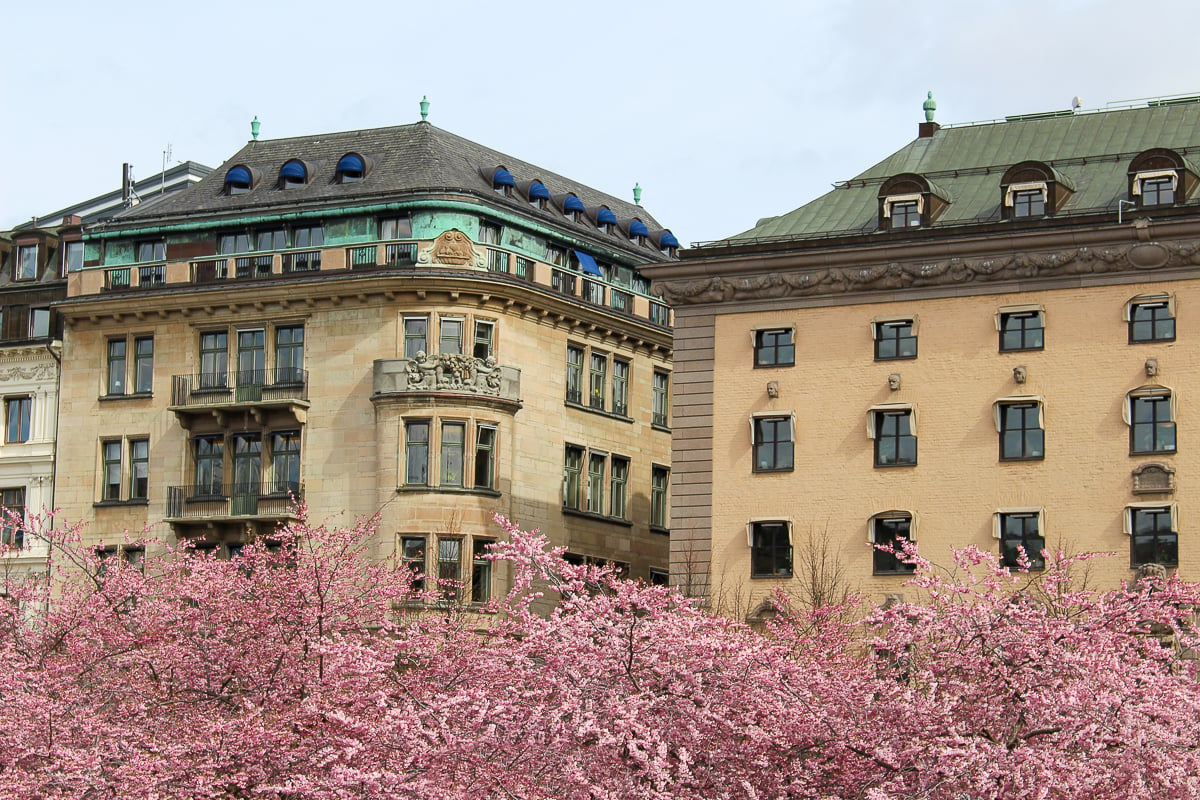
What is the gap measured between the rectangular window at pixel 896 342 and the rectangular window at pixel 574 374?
50.1ft

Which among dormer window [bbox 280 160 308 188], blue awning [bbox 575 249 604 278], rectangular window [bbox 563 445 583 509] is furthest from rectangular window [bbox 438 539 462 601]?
dormer window [bbox 280 160 308 188]

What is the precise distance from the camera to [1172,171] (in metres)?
66.6

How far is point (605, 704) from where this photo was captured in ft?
132

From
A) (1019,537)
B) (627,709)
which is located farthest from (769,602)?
(627,709)

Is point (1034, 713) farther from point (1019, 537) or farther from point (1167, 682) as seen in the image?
point (1019, 537)

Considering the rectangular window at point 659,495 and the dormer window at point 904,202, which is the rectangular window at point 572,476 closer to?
the rectangular window at point 659,495

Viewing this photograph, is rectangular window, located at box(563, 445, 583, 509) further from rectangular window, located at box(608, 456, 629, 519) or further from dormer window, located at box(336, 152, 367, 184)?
dormer window, located at box(336, 152, 367, 184)

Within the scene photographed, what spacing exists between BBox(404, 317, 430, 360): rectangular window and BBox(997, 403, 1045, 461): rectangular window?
20260mm

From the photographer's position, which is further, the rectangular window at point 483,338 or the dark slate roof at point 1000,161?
the rectangular window at point 483,338

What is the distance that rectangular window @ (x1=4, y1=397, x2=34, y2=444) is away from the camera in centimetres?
8344

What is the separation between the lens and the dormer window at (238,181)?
271 feet

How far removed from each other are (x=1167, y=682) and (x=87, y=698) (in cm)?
2173

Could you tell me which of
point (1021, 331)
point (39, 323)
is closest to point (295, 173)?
point (39, 323)

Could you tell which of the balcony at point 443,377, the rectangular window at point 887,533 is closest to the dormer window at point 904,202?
the rectangular window at point 887,533
